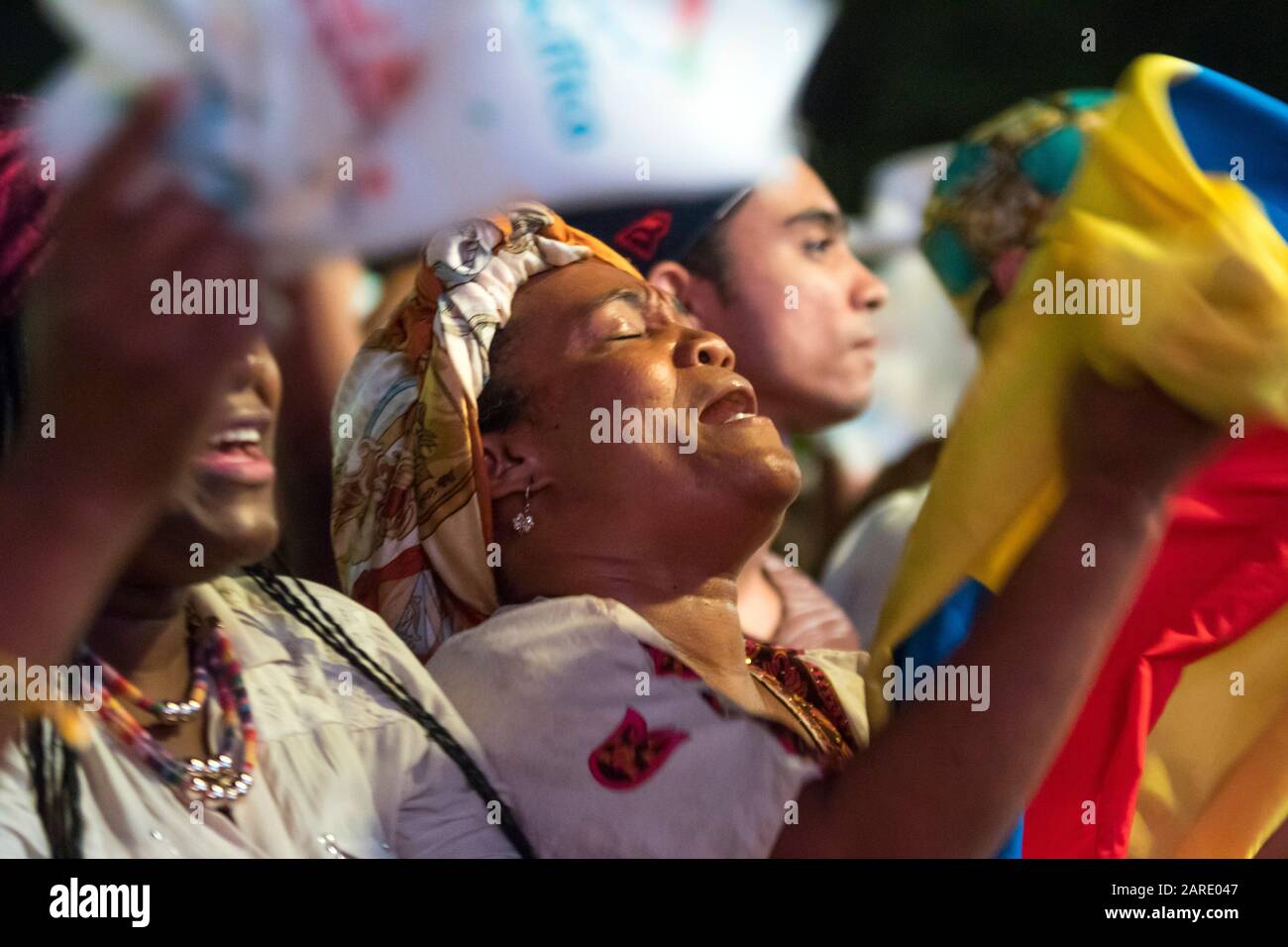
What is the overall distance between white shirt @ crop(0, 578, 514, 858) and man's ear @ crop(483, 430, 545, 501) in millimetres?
307

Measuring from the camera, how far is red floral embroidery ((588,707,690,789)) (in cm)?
208

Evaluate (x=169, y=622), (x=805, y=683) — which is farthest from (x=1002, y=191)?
(x=169, y=622)

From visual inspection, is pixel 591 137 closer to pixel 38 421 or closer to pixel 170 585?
pixel 170 585

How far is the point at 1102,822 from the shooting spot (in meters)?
2.38

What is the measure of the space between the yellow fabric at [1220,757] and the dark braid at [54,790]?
1.47m

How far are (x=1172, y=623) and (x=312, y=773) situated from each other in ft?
4.24

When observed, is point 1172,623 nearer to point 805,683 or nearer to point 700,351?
point 805,683

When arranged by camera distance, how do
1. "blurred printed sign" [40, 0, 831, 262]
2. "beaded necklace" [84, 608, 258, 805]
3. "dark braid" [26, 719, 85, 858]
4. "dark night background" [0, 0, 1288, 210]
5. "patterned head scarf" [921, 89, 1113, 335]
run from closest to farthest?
"blurred printed sign" [40, 0, 831, 262]
"dark braid" [26, 719, 85, 858]
"beaded necklace" [84, 608, 258, 805]
"patterned head scarf" [921, 89, 1113, 335]
"dark night background" [0, 0, 1288, 210]

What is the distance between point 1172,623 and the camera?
2.50 metres

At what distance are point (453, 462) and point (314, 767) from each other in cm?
56
